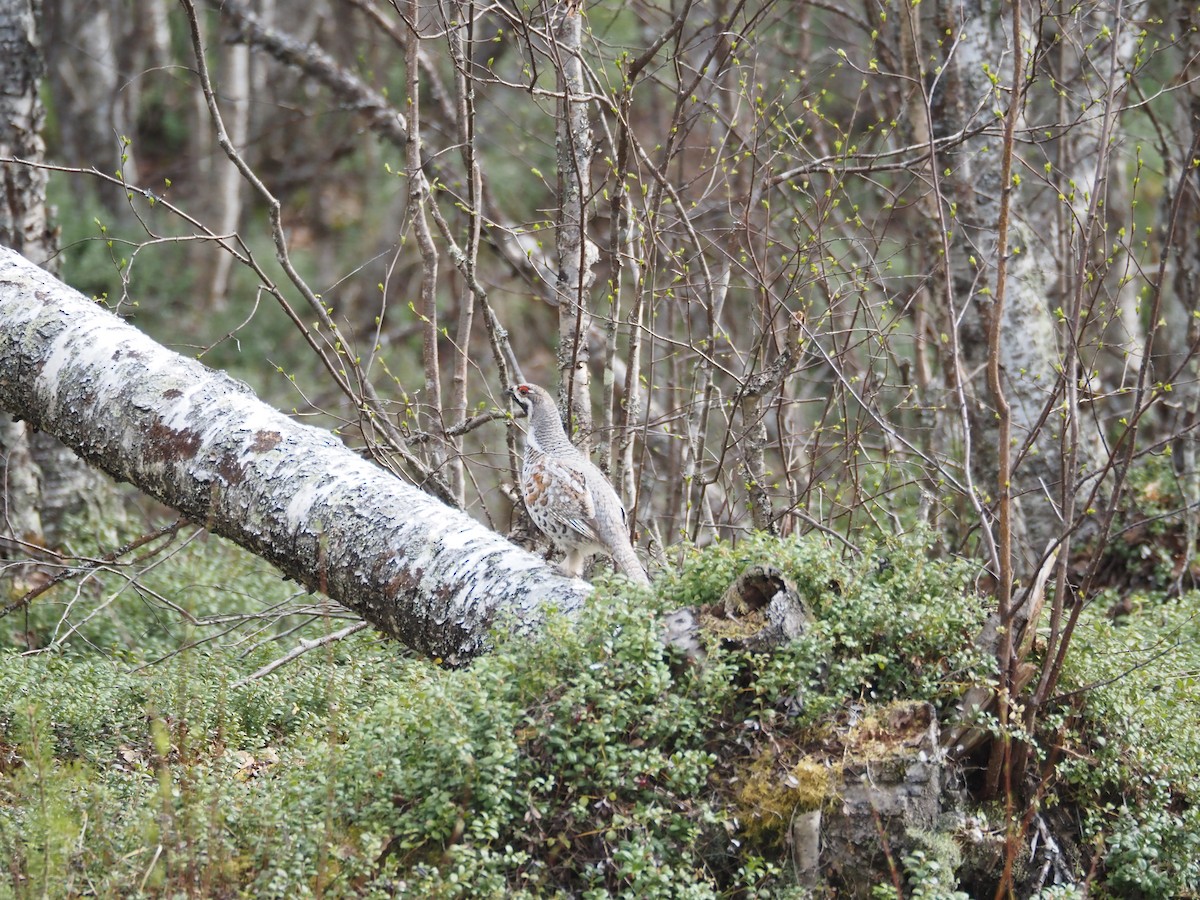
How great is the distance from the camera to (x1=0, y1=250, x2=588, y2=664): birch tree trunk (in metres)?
5.00

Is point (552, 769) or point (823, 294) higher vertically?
point (823, 294)

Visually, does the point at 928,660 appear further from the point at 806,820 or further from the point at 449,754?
the point at 449,754

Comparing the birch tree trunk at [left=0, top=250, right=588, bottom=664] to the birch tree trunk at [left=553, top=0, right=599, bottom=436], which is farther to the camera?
the birch tree trunk at [left=553, top=0, right=599, bottom=436]

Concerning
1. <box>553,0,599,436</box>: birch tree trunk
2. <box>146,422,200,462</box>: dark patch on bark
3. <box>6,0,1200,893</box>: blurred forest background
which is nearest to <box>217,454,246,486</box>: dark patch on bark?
<box>146,422,200,462</box>: dark patch on bark

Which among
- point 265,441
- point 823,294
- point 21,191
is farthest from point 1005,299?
point 21,191

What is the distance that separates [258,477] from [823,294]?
4118 mm

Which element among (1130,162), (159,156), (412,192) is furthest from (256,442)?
(159,156)

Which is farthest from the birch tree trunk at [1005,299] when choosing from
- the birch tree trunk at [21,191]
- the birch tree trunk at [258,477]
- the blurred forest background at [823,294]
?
the birch tree trunk at [21,191]

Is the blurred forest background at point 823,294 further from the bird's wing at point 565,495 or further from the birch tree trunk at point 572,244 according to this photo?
the bird's wing at point 565,495

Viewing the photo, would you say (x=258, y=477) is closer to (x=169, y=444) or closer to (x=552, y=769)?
(x=169, y=444)

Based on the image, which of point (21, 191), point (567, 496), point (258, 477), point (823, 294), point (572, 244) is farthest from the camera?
point (21, 191)

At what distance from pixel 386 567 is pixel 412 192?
93.6 inches

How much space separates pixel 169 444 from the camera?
5.43m

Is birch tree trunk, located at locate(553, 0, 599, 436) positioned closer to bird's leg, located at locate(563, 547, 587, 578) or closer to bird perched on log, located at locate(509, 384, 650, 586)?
bird perched on log, located at locate(509, 384, 650, 586)
